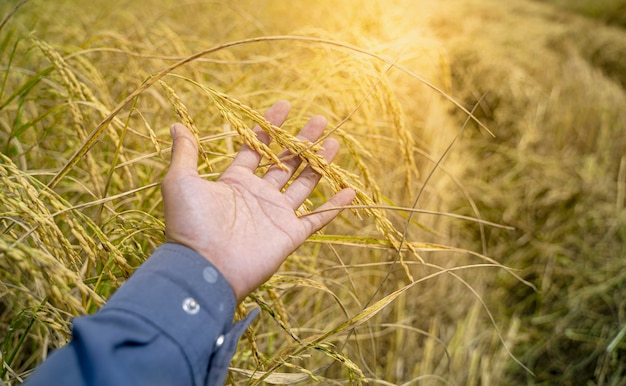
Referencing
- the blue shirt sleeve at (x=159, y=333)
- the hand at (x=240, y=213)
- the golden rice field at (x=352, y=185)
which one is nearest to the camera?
the blue shirt sleeve at (x=159, y=333)

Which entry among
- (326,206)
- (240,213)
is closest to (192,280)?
(240,213)

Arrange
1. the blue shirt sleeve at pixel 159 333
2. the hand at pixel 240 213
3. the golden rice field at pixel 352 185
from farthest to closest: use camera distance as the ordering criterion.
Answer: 1. the golden rice field at pixel 352 185
2. the hand at pixel 240 213
3. the blue shirt sleeve at pixel 159 333

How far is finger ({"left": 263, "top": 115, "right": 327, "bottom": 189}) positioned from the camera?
107 centimetres

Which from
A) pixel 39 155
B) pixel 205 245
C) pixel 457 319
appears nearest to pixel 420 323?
pixel 457 319

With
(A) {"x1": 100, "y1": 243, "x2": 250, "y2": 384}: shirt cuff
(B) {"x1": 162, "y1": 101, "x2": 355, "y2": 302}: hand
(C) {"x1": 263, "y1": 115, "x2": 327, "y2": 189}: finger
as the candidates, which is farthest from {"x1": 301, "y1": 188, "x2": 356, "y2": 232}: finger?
(A) {"x1": 100, "y1": 243, "x2": 250, "y2": 384}: shirt cuff

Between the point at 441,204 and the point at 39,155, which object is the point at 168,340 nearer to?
the point at 39,155

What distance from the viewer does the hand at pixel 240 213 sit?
89 cm

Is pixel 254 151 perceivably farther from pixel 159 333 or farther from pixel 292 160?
pixel 159 333

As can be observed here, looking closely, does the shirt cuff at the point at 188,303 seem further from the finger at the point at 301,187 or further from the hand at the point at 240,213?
the finger at the point at 301,187

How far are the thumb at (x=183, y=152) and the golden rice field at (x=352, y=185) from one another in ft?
0.26

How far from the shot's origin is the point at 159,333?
2.44ft

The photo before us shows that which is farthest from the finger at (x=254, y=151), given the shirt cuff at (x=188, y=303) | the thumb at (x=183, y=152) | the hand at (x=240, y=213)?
the shirt cuff at (x=188, y=303)

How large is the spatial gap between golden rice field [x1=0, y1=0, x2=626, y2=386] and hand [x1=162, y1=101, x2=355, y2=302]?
8 cm

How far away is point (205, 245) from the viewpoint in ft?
2.90
